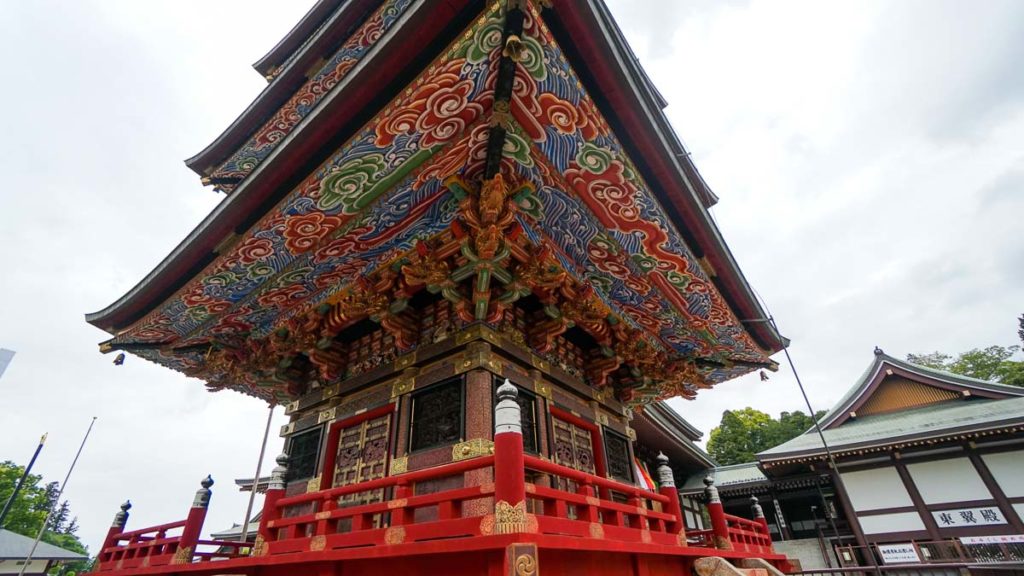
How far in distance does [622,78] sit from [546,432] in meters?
5.07

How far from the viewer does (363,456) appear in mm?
7172

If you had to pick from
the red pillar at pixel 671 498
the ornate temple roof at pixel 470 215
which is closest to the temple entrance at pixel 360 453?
the ornate temple roof at pixel 470 215

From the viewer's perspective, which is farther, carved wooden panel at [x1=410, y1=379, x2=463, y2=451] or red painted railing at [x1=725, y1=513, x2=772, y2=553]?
red painted railing at [x1=725, y1=513, x2=772, y2=553]

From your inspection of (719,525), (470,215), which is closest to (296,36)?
(470,215)

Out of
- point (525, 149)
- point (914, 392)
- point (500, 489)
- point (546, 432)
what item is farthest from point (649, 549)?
point (914, 392)

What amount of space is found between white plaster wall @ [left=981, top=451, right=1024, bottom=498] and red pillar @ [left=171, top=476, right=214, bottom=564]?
2036cm

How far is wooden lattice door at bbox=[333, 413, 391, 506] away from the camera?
6.89 m

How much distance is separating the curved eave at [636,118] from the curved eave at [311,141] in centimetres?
100

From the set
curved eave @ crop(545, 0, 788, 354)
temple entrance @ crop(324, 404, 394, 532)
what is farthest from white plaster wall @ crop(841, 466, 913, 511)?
temple entrance @ crop(324, 404, 394, 532)

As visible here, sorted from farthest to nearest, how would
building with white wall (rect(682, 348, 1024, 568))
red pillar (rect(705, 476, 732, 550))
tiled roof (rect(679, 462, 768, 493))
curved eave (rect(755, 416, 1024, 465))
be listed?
tiled roof (rect(679, 462, 768, 493))
building with white wall (rect(682, 348, 1024, 568))
curved eave (rect(755, 416, 1024, 465))
red pillar (rect(705, 476, 732, 550))

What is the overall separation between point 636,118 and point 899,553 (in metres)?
17.3

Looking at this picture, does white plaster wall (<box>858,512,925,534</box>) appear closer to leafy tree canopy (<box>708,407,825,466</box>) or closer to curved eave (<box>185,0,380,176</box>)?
curved eave (<box>185,0,380,176</box>)

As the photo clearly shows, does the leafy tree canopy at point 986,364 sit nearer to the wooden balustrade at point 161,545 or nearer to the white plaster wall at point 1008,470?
the white plaster wall at point 1008,470

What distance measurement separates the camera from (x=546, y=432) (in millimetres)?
7082
